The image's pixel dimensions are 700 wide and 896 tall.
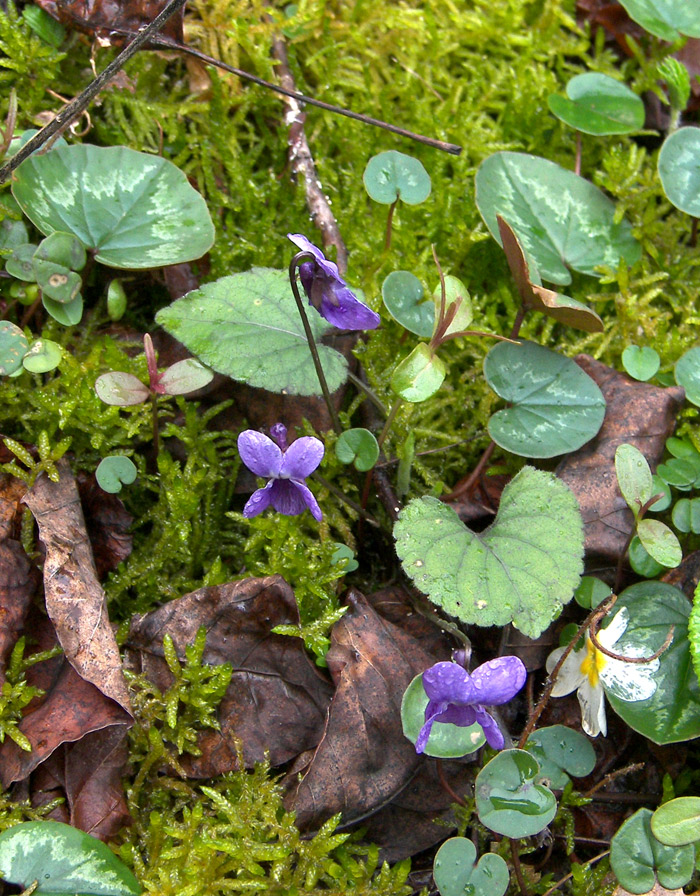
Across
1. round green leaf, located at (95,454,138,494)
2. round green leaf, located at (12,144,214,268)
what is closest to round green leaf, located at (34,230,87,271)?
round green leaf, located at (12,144,214,268)

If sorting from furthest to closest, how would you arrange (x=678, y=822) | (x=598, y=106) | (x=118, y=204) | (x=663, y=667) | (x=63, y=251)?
(x=598, y=106) → (x=118, y=204) → (x=63, y=251) → (x=663, y=667) → (x=678, y=822)

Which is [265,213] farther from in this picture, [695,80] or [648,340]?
[695,80]

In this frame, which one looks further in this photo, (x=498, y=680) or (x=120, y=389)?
(x=120, y=389)

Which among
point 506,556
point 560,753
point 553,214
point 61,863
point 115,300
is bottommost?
point 560,753

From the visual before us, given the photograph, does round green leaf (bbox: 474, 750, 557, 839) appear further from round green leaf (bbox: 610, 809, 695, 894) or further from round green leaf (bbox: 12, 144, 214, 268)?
round green leaf (bbox: 12, 144, 214, 268)

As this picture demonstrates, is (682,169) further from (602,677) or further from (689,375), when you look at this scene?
(602,677)

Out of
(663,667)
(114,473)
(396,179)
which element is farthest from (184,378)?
(663,667)

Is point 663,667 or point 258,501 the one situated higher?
point 258,501
